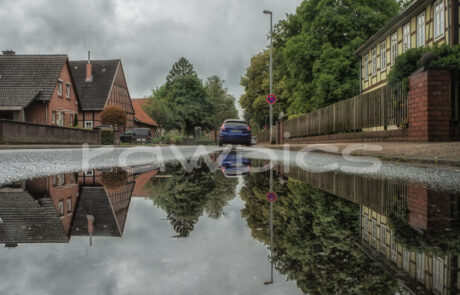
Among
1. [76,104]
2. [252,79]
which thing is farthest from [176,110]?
[76,104]

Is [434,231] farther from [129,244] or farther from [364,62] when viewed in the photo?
[364,62]

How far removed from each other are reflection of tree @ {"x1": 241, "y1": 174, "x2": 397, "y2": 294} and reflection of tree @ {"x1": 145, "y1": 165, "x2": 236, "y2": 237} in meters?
0.32

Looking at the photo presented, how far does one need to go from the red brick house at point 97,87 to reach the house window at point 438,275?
1711 inches

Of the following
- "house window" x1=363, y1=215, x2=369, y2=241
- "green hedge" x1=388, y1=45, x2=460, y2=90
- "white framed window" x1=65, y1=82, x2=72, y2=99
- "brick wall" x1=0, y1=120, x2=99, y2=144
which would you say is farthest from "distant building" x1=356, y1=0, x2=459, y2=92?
"white framed window" x1=65, y1=82, x2=72, y2=99

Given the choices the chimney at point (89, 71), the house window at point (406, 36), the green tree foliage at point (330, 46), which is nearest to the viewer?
the house window at point (406, 36)

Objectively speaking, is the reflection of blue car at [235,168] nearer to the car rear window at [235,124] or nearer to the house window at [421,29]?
the car rear window at [235,124]

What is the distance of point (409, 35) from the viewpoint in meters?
21.2

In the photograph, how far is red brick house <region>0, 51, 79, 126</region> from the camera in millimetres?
31469

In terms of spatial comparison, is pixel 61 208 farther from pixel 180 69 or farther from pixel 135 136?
pixel 180 69

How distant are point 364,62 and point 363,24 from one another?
327 cm

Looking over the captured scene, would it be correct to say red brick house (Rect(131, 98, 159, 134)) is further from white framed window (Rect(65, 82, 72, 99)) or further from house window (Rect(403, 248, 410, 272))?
house window (Rect(403, 248, 410, 272))

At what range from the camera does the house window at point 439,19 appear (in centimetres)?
1767

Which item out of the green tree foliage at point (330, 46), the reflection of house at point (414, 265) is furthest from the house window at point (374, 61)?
the reflection of house at point (414, 265)

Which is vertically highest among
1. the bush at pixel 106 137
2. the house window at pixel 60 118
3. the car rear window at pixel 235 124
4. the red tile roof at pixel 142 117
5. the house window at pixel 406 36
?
the house window at pixel 406 36
